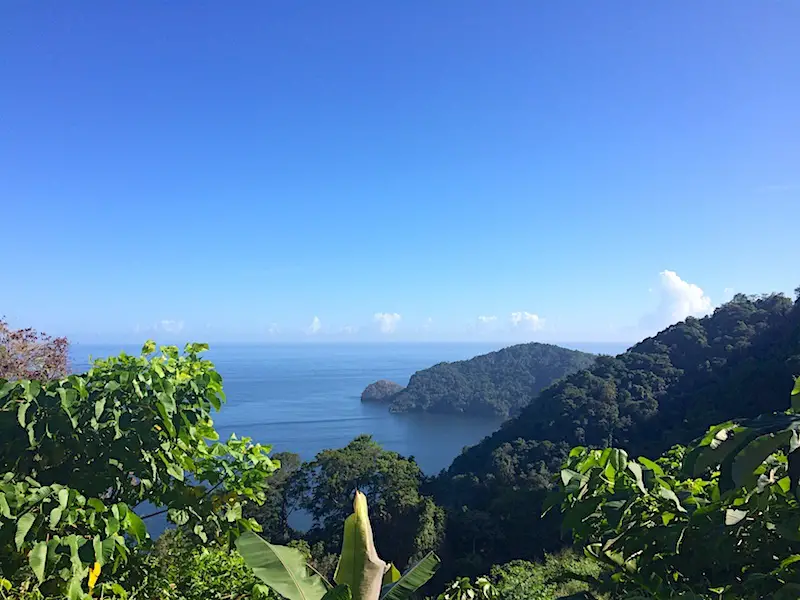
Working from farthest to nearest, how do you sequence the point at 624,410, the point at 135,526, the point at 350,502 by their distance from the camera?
1. the point at 624,410
2. the point at 350,502
3. the point at 135,526

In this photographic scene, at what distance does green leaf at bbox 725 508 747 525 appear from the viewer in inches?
52.1

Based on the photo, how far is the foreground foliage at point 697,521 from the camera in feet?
4.02

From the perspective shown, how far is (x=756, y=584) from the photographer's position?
1.37 meters

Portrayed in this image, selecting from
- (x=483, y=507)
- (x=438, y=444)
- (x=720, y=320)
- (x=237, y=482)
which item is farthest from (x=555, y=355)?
A: (x=237, y=482)

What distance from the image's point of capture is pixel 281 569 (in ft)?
6.01

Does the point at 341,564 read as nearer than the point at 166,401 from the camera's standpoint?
Yes

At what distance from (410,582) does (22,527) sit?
1345 millimetres

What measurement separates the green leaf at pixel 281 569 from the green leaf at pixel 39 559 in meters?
0.59

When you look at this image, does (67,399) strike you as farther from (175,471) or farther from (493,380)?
(493,380)

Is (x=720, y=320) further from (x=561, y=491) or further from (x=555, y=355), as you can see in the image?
(x=561, y=491)

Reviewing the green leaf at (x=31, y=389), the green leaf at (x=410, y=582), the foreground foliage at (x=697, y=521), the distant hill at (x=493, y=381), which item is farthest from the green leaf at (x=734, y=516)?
the distant hill at (x=493, y=381)

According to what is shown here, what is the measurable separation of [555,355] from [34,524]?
70.6m

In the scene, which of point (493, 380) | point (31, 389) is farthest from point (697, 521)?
point (493, 380)

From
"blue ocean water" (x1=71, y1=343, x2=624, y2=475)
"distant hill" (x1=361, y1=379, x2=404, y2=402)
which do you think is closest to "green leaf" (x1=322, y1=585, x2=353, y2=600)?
"blue ocean water" (x1=71, y1=343, x2=624, y2=475)
